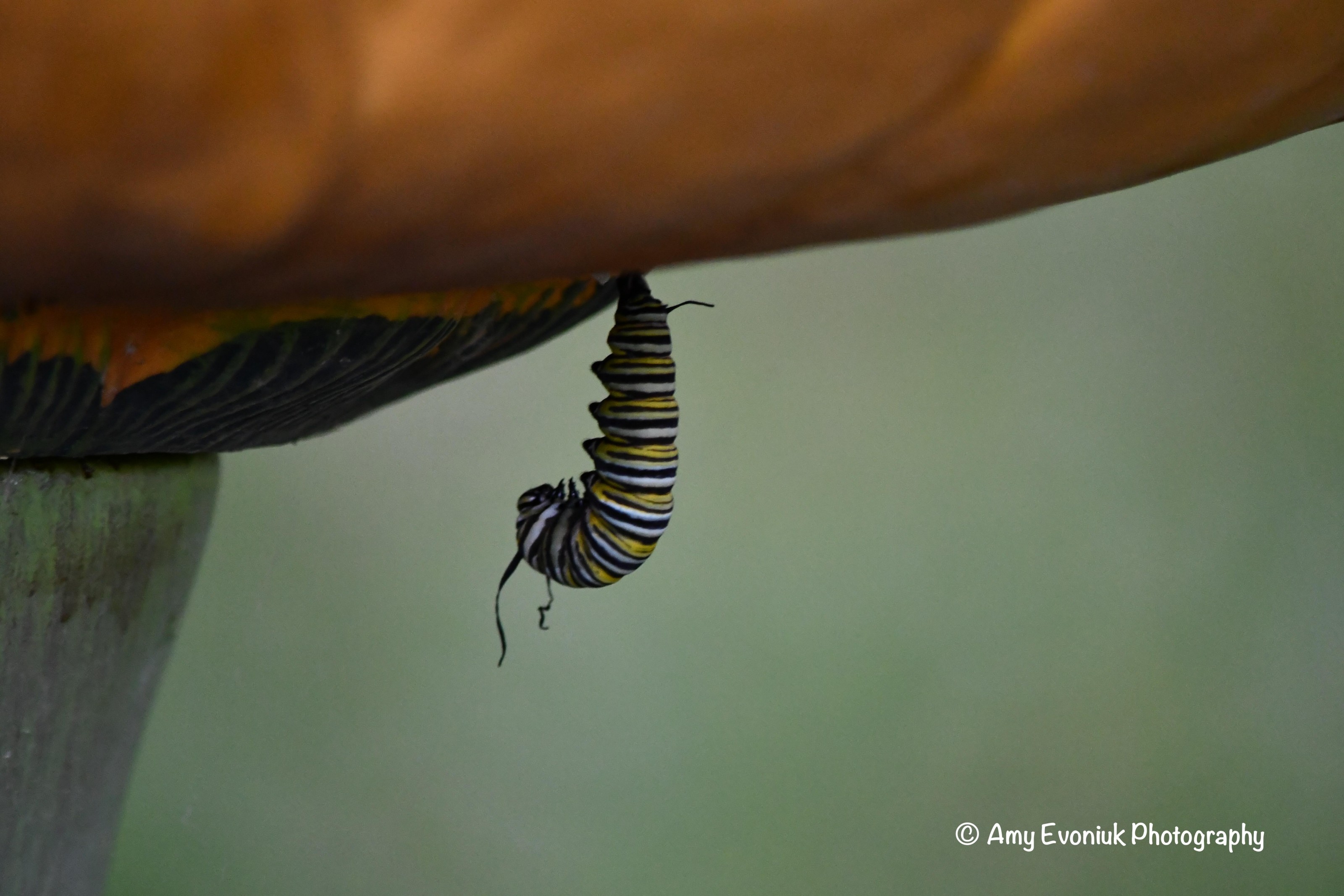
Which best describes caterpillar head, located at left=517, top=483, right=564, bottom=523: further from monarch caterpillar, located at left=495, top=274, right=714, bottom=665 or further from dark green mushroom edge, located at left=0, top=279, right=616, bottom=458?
dark green mushroom edge, located at left=0, top=279, right=616, bottom=458

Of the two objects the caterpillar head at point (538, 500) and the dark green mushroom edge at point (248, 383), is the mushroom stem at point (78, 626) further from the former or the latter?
the caterpillar head at point (538, 500)

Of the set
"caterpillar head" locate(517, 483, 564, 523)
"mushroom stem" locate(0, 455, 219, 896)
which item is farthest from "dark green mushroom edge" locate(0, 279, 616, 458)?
"caterpillar head" locate(517, 483, 564, 523)

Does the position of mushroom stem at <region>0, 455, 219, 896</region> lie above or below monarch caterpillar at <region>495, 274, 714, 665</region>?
below

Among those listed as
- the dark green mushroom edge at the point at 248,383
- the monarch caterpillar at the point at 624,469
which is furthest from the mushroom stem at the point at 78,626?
the monarch caterpillar at the point at 624,469

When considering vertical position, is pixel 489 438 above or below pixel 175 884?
above

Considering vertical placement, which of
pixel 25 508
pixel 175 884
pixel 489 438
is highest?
pixel 489 438

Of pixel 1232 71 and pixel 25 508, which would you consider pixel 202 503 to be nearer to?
pixel 25 508

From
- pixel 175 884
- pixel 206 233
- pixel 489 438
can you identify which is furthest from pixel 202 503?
pixel 175 884
